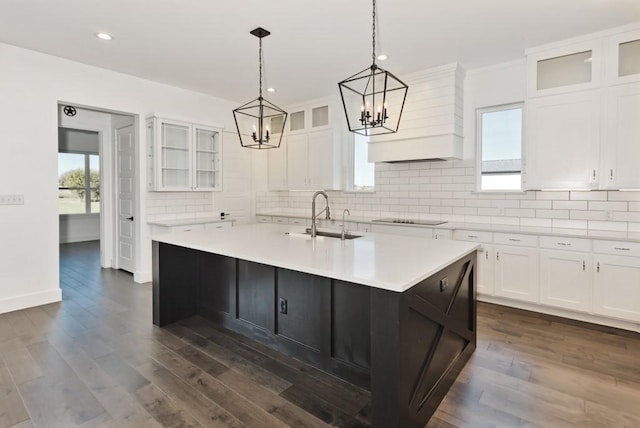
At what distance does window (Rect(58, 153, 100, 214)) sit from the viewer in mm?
8555

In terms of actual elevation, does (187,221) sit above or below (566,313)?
above

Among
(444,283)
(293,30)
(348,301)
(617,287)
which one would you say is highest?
(293,30)

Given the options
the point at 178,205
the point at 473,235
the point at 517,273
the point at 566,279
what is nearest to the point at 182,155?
the point at 178,205

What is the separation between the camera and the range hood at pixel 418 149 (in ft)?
14.2

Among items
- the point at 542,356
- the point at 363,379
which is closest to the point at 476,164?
the point at 542,356

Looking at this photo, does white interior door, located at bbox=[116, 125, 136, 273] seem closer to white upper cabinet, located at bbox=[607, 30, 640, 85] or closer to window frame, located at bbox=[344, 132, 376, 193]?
window frame, located at bbox=[344, 132, 376, 193]

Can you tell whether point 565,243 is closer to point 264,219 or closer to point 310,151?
point 310,151

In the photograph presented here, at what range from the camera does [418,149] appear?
4.54 meters

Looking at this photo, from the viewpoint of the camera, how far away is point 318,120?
5.93 metres

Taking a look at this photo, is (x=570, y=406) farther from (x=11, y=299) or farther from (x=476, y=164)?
(x=11, y=299)

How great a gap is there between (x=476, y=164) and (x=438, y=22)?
6.38 ft

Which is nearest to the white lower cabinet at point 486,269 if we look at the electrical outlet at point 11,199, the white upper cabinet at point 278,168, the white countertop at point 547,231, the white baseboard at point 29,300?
the white countertop at point 547,231

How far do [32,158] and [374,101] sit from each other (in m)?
3.91

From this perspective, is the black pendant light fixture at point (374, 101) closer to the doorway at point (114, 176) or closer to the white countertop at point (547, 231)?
the white countertop at point (547, 231)
